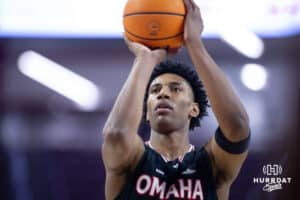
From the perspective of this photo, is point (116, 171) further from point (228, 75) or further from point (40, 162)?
point (228, 75)

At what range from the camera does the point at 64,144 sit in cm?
197

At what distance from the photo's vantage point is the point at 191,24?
4.88 feet

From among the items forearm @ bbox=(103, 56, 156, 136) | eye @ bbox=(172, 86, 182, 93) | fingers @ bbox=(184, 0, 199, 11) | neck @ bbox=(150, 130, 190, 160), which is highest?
fingers @ bbox=(184, 0, 199, 11)

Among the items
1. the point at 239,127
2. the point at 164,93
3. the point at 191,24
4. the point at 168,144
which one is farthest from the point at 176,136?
the point at 191,24

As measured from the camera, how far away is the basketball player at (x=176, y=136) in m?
1.48

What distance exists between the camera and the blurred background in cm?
195

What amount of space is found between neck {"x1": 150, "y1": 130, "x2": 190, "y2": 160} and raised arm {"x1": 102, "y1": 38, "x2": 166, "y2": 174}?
174 mm

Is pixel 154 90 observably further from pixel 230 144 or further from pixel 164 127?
pixel 230 144

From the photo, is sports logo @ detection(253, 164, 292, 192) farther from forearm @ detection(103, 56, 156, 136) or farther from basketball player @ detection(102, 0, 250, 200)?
forearm @ detection(103, 56, 156, 136)

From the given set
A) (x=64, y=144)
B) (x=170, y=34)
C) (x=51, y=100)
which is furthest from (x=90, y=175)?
(x=170, y=34)

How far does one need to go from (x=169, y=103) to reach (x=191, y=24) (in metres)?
0.28

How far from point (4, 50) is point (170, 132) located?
725 mm

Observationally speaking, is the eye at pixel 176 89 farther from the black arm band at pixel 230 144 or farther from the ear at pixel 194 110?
the black arm band at pixel 230 144

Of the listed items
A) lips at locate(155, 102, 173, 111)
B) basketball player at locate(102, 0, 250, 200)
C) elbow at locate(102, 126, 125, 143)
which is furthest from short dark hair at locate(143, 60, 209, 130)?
elbow at locate(102, 126, 125, 143)
